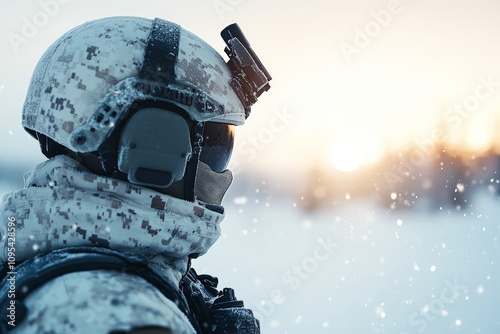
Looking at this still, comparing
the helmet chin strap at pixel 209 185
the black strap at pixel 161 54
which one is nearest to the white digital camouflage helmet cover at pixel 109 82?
the black strap at pixel 161 54

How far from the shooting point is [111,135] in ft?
5.19

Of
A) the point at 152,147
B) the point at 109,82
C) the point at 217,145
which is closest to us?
the point at 152,147

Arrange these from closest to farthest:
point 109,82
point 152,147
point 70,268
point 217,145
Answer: point 70,268 → point 152,147 → point 109,82 → point 217,145

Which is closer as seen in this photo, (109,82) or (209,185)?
(109,82)

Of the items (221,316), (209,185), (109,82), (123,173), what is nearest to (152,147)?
(123,173)

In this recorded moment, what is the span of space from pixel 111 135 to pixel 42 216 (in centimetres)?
29

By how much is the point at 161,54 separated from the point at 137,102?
7.6 inches

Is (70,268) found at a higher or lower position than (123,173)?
lower

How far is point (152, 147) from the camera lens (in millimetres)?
1507

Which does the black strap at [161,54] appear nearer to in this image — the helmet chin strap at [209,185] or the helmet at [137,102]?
the helmet at [137,102]

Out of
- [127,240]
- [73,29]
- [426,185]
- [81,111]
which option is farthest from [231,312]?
[426,185]

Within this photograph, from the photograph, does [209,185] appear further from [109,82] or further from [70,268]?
[70,268]

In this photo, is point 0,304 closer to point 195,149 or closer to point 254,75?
point 195,149

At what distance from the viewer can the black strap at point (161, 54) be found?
1621 millimetres
